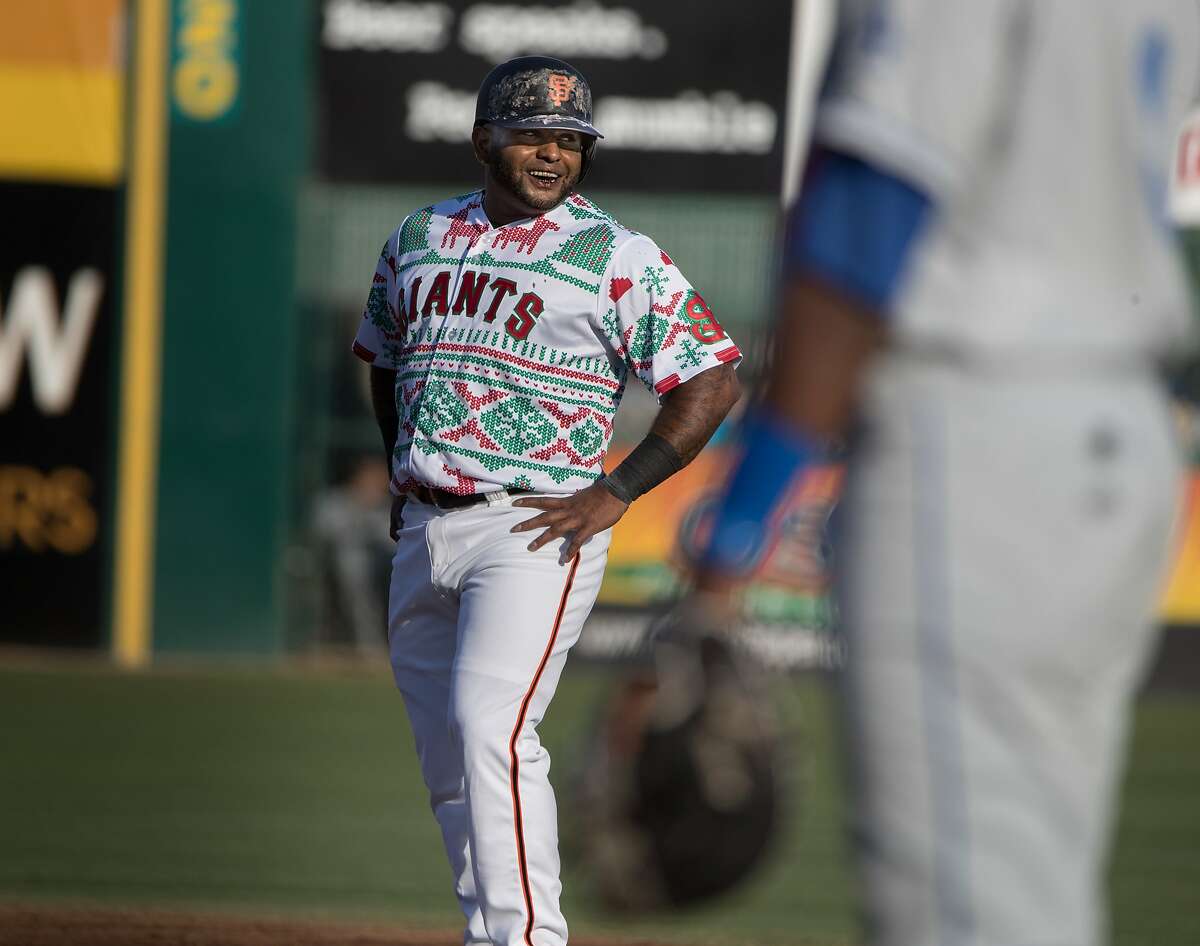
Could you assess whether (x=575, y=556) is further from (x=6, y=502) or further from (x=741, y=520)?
(x=6, y=502)

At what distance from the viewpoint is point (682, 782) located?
2414 mm

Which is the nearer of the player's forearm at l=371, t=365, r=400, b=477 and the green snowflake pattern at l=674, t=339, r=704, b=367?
the green snowflake pattern at l=674, t=339, r=704, b=367

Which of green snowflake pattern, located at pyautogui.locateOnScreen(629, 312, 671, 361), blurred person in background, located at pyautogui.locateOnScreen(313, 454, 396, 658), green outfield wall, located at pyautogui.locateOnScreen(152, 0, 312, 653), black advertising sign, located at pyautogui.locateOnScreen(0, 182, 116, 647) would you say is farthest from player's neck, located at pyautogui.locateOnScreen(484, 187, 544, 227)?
black advertising sign, located at pyautogui.locateOnScreen(0, 182, 116, 647)

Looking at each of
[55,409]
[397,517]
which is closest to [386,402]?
[397,517]

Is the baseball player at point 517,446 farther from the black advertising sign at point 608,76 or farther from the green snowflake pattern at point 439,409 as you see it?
the black advertising sign at point 608,76

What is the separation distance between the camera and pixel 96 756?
10.3m

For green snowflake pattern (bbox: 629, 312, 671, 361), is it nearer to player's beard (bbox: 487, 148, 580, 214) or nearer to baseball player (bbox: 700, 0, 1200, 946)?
player's beard (bbox: 487, 148, 580, 214)

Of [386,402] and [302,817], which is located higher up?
[386,402]

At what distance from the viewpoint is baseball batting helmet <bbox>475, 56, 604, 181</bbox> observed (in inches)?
175

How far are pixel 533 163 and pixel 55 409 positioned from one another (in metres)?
11.5

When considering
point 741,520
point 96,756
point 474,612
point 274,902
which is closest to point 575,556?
point 474,612

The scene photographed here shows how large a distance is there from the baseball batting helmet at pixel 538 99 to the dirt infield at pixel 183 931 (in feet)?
8.51

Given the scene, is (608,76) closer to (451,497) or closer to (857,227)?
(451,497)

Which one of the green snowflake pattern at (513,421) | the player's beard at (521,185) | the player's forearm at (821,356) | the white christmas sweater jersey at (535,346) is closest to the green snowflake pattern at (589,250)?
the white christmas sweater jersey at (535,346)
